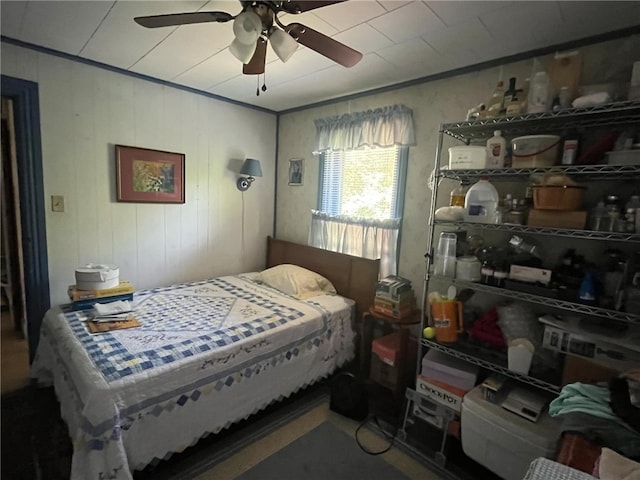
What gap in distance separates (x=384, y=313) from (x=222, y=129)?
7.49 ft

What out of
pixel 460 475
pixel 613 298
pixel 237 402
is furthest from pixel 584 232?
pixel 237 402

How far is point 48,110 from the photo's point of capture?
7.28 ft

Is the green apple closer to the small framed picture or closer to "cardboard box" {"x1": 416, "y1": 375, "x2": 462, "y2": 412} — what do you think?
"cardboard box" {"x1": 416, "y1": 375, "x2": 462, "y2": 412}

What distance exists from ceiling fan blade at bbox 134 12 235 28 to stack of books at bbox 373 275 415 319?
5.91 ft

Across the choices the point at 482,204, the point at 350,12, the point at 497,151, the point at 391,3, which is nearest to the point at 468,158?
the point at 497,151

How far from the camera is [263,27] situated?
1.41 metres

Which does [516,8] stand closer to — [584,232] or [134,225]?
[584,232]

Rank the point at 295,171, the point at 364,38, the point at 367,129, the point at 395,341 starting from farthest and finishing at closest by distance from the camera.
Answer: the point at 295,171 → the point at 367,129 → the point at 395,341 → the point at 364,38

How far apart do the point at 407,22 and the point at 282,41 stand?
70 cm

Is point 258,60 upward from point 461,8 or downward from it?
downward

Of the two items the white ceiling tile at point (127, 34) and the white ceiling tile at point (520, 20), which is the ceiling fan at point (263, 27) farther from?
the white ceiling tile at point (520, 20)

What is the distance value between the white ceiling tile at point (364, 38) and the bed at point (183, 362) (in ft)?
4.96

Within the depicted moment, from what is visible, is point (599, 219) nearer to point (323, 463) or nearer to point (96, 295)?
point (323, 463)

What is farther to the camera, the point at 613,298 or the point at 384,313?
the point at 384,313
